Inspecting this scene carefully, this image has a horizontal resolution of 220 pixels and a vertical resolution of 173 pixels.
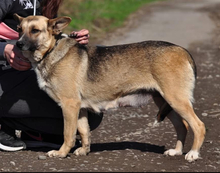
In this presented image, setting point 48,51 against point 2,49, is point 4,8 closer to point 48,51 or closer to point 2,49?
point 2,49

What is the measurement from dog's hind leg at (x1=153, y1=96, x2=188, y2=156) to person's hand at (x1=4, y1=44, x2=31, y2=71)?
1.31m

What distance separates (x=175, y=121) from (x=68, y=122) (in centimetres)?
107

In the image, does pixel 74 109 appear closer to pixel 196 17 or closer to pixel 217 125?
pixel 217 125

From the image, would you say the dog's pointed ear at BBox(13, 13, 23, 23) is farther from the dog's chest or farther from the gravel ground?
the gravel ground

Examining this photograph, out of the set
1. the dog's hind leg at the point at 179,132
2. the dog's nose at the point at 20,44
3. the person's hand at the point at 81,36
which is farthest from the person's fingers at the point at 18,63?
the dog's hind leg at the point at 179,132

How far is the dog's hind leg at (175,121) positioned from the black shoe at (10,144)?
1.39 metres

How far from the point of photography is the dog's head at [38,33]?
4.89 meters

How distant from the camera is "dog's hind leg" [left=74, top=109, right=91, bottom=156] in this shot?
5.27 meters

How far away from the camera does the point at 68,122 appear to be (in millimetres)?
5027

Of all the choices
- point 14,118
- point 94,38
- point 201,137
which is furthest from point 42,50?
point 94,38

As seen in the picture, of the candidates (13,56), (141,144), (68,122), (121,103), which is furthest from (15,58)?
(141,144)

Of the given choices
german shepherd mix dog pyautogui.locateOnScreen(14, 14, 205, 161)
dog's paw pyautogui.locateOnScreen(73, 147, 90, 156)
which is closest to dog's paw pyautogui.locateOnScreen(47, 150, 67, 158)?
german shepherd mix dog pyautogui.locateOnScreen(14, 14, 205, 161)

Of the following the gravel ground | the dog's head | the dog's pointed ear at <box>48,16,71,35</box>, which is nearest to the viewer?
the gravel ground

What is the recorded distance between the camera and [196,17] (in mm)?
17234
